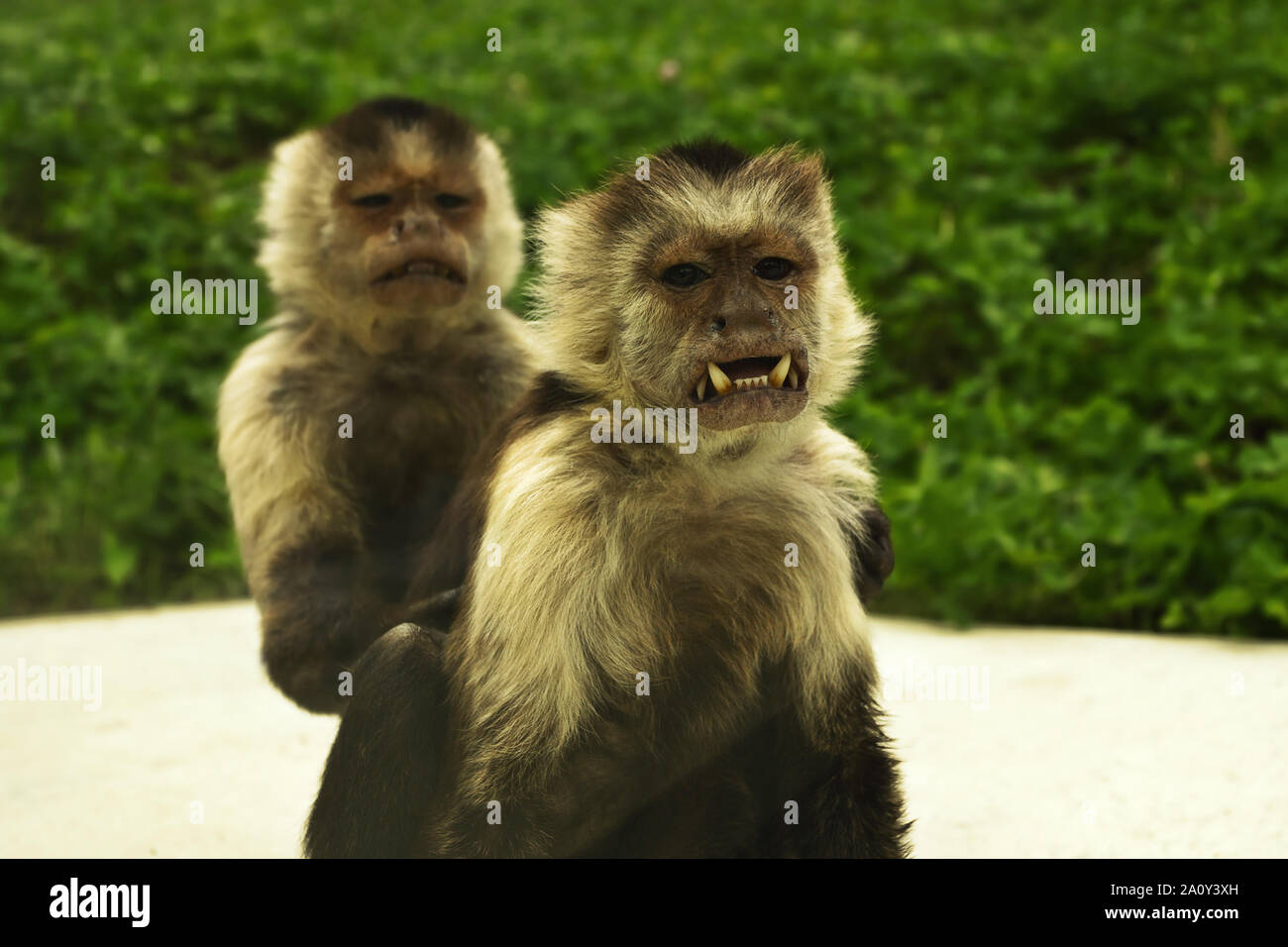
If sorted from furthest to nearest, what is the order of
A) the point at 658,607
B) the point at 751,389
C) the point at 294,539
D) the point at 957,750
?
the point at 957,750 < the point at 294,539 < the point at 658,607 < the point at 751,389

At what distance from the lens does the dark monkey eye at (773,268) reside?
3.38m

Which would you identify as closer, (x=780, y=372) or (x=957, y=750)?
(x=780, y=372)

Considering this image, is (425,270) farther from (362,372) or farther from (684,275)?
(684,275)

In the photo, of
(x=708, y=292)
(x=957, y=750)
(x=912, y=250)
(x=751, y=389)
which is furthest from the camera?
(x=912, y=250)

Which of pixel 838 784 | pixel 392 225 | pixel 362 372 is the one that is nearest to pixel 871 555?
pixel 838 784

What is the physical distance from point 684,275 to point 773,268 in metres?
0.22

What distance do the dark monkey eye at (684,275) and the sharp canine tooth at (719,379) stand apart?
244 mm

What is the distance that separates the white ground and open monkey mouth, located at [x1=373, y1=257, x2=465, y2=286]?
1.82m

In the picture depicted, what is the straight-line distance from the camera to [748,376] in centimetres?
321

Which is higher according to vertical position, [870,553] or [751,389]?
[751,389]

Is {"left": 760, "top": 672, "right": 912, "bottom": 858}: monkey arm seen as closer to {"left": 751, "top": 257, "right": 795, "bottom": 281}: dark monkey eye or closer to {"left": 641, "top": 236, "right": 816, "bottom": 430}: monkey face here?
{"left": 641, "top": 236, "right": 816, "bottom": 430}: monkey face

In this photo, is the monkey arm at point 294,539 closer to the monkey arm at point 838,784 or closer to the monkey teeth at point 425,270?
the monkey teeth at point 425,270
